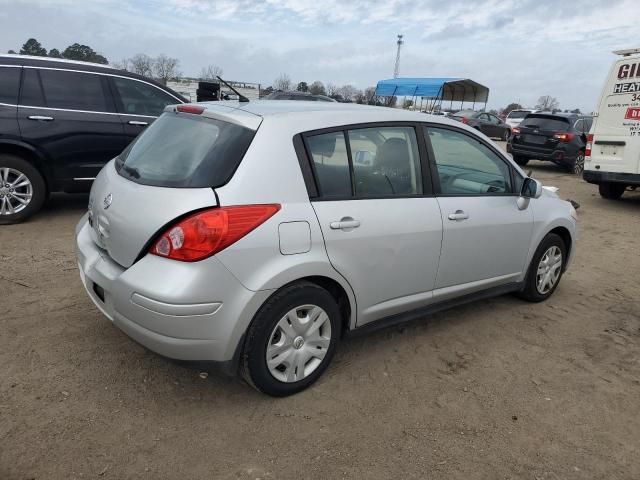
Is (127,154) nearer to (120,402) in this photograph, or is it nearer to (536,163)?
(120,402)

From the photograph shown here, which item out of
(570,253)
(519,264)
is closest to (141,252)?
(519,264)

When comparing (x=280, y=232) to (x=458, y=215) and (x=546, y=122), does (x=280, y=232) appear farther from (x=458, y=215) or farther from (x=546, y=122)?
(x=546, y=122)

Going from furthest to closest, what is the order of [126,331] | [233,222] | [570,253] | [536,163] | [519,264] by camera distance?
[536,163] < [570,253] < [519,264] < [126,331] < [233,222]

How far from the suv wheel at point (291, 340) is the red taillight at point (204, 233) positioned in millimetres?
396

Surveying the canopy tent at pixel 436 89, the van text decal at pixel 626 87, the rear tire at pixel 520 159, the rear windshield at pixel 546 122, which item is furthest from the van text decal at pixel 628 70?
the canopy tent at pixel 436 89

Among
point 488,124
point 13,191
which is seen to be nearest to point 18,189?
point 13,191

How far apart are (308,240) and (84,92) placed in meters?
4.65

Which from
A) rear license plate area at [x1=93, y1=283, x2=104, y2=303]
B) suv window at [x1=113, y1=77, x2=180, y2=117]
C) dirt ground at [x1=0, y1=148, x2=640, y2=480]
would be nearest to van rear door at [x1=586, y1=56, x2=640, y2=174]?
dirt ground at [x1=0, y1=148, x2=640, y2=480]

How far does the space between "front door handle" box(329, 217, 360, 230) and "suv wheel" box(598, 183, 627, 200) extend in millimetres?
8720

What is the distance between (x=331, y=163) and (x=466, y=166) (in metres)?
1.34

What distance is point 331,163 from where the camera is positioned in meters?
2.90

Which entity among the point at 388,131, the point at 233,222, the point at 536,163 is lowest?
the point at 536,163

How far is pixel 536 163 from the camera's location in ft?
55.6

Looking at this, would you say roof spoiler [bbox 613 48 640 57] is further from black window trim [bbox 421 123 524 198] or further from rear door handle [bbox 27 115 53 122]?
rear door handle [bbox 27 115 53 122]
